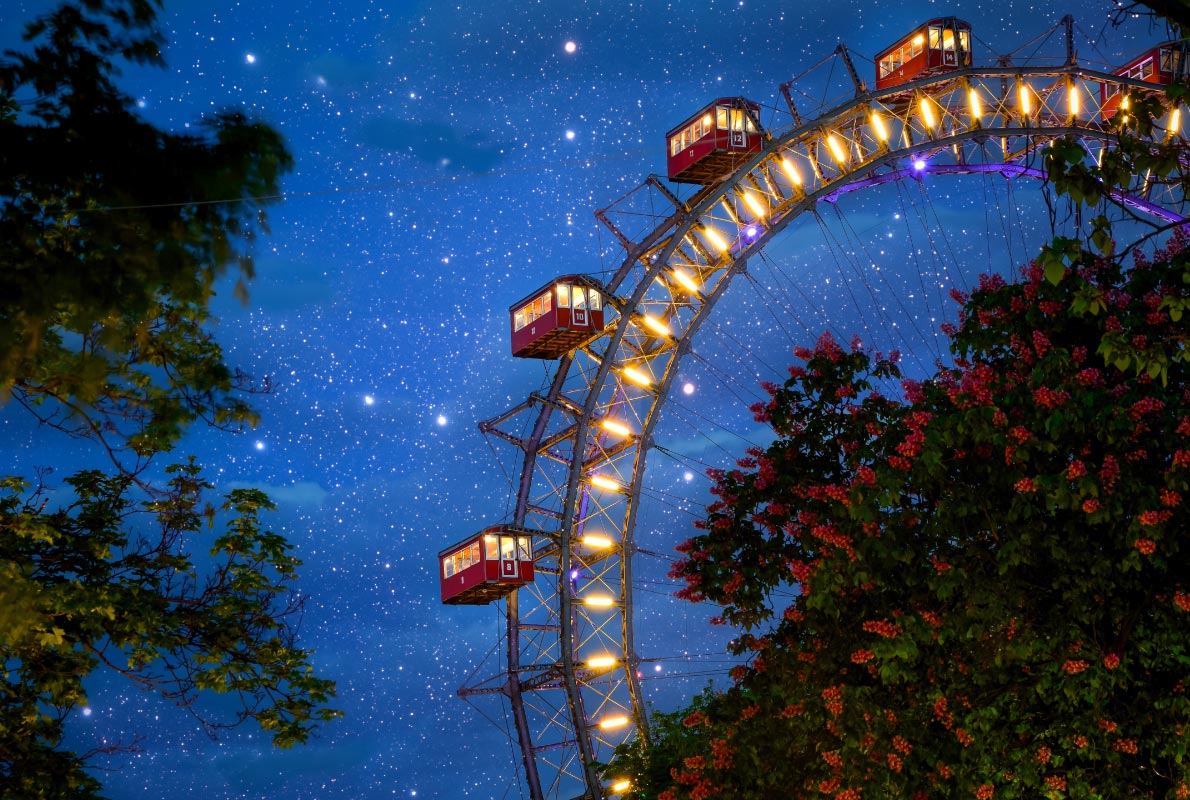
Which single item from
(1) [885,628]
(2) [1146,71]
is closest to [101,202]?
(1) [885,628]

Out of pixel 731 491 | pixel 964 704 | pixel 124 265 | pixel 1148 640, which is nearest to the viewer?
pixel 124 265

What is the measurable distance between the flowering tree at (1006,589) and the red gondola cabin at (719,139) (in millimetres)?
16744

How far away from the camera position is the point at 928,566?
12852mm

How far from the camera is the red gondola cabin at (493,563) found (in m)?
31.8

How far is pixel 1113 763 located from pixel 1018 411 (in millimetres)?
3458

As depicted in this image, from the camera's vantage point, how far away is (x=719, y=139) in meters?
30.8

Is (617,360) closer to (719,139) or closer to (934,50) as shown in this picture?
(719,139)

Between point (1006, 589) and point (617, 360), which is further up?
point (617, 360)

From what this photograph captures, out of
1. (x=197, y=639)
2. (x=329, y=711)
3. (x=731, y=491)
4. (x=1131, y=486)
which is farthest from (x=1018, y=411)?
(x=197, y=639)

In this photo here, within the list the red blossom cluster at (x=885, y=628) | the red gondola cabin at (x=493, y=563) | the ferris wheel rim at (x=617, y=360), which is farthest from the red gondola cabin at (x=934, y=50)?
the red blossom cluster at (x=885, y=628)

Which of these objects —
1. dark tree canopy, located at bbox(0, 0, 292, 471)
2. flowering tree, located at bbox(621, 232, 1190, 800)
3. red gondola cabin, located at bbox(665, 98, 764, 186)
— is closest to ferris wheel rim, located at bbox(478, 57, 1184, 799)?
red gondola cabin, located at bbox(665, 98, 764, 186)

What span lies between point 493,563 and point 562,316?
6593mm

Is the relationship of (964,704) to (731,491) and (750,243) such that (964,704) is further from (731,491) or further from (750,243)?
(750,243)

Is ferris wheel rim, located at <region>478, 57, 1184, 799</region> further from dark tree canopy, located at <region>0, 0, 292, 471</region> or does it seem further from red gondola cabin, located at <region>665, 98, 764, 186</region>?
dark tree canopy, located at <region>0, 0, 292, 471</region>
